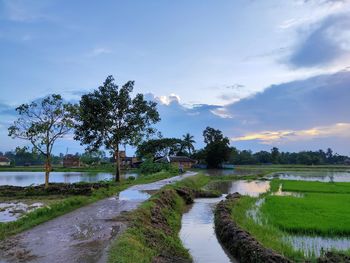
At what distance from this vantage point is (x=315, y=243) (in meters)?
10.3

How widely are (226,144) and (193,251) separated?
71109 millimetres

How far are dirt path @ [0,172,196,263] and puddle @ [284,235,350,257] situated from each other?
4820mm

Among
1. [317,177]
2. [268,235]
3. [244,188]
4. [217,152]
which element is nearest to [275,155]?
[217,152]

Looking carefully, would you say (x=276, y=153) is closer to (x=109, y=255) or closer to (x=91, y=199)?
(x=91, y=199)

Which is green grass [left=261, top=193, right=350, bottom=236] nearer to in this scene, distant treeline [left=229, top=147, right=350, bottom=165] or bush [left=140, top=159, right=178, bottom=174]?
bush [left=140, top=159, right=178, bottom=174]

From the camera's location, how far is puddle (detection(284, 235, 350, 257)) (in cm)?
923

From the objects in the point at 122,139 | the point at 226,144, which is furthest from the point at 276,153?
the point at 122,139

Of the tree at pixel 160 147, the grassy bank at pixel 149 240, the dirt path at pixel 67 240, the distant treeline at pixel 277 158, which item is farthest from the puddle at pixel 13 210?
the distant treeline at pixel 277 158

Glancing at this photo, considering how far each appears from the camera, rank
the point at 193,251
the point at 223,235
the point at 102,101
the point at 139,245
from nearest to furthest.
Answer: the point at 139,245, the point at 193,251, the point at 223,235, the point at 102,101

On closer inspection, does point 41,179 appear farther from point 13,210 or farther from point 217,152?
point 217,152

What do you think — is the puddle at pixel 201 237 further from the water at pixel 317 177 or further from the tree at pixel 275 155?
the tree at pixel 275 155

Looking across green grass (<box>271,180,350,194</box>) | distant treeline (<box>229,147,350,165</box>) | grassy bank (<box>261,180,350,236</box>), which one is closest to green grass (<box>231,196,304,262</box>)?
grassy bank (<box>261,180,350,236</box>)

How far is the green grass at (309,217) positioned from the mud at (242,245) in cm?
211

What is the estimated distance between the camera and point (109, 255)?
24.8 feet
